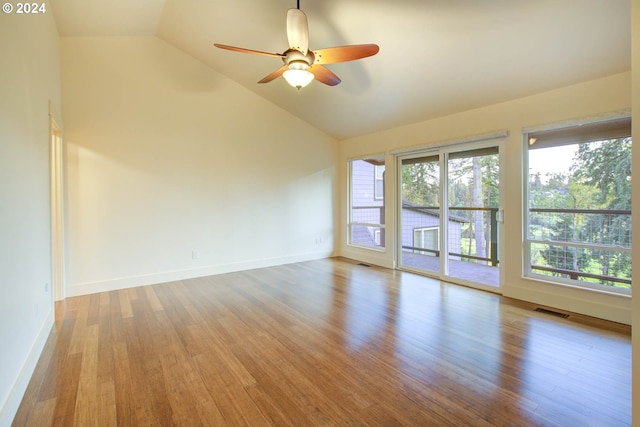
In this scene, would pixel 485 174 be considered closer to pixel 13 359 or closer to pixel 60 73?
pixel 13 359

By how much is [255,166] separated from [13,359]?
154 inches

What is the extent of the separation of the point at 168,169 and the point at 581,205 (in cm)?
523

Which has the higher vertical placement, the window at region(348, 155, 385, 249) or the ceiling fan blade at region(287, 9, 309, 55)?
the ceiling fan blade at region(287, 9, 309, 55)

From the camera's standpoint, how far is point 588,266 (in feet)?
10.8

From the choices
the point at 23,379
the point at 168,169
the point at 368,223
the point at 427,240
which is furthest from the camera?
the point at 368,223

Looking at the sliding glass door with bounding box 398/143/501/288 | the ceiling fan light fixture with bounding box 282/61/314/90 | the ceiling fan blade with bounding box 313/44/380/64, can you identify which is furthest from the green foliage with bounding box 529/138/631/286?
the ceiling fan light fixture with bounding box 282/61/314/90

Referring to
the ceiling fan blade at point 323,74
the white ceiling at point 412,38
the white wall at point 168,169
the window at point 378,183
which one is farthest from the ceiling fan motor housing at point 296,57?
the window at point 378,183

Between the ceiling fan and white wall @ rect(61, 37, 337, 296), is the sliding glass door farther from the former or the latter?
the ceiling fan

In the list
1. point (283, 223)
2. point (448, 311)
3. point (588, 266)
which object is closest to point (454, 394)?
point (448, 311)

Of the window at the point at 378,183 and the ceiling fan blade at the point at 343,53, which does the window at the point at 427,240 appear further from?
the ceiling fan blade at the point at 343,53

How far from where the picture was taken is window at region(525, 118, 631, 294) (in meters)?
3.05

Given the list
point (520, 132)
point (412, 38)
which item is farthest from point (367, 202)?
point (412, 38)

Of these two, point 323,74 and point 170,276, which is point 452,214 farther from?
point 170,276

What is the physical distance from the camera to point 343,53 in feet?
8.42
